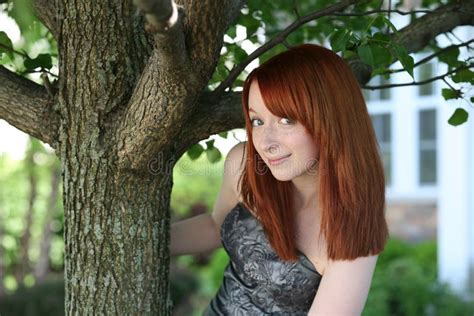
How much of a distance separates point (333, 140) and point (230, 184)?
1.64 ft

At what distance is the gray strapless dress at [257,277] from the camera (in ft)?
6.41

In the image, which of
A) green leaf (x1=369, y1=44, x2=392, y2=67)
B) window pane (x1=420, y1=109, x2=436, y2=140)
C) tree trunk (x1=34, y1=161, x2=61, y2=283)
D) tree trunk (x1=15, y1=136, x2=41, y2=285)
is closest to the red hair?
green leaf (x1=369, y1=44, x2=392, y2=67)

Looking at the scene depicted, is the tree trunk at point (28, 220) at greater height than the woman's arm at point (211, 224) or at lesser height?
greater

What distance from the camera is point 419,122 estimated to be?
8.13 meters

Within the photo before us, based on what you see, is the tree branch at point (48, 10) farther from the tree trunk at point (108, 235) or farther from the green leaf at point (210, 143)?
the green leaf at point (210, 143)

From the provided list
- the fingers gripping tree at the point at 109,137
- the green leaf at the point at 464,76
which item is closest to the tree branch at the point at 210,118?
the fingers gripping tree at the point at 109,137

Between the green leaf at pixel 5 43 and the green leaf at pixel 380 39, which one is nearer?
the green leaf at pixel 380 39

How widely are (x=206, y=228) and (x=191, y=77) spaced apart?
833 millimetres

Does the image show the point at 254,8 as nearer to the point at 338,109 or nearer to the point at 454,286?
the point at 338,109

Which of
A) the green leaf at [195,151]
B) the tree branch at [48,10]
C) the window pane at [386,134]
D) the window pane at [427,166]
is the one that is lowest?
the green leaf at [195,151]

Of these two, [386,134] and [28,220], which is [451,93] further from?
[386,134]

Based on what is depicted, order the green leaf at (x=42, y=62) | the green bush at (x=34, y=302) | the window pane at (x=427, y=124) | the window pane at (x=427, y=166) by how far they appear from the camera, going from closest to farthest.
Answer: the green leaf at (x=42, y=62)
the green bush at (x=34, y=302)
the window pane at (x=427, y=124)
the window pane at (x=427, y=166)

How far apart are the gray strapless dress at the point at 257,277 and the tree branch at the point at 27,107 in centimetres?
60

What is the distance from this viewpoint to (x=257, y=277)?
2.01m
